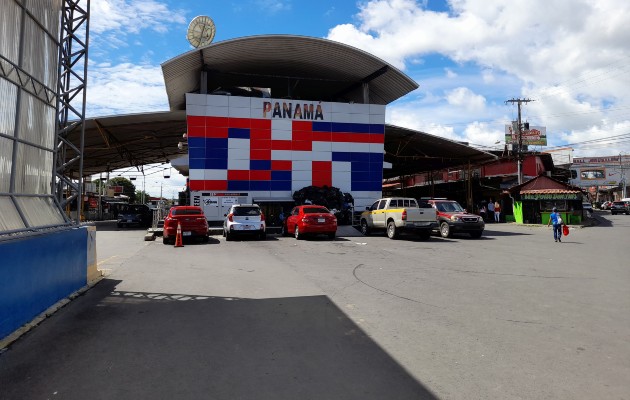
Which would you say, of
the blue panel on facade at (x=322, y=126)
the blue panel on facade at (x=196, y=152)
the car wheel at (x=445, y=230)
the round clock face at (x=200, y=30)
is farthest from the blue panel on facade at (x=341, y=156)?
the round clock face at (x=200, y=30)

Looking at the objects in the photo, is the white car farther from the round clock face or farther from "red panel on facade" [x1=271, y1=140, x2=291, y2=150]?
the round clock face

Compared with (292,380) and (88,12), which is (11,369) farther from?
(88,12)

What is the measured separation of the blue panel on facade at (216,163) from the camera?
2660 centimetres

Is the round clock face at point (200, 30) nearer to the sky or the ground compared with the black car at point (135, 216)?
nearer to the sky

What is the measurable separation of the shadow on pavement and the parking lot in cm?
2

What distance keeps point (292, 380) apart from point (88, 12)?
9.40 metres

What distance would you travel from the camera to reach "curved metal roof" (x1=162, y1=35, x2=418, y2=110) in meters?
26.3

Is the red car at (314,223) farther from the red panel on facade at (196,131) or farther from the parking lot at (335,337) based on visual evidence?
the red panel on facade at (196,131)

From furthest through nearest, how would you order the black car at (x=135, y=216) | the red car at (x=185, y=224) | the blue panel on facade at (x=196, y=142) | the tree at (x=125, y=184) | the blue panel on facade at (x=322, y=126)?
the tree at (x=125, y=184) < the black car at (x=135, y=216) < the blue panel on facade at (x=322, y=126) < the blue panel on facade at (x=196, y=142) < the red car at (x=185, y=224)

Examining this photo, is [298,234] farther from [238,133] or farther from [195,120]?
[195,120]

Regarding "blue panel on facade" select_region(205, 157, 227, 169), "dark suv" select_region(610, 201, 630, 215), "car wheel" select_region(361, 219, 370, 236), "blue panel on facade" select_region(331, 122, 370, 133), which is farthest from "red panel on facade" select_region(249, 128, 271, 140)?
"dark suv" select_region(610, 201, 630, 215)

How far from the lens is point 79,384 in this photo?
3684 mm

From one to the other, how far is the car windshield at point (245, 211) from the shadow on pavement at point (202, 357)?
40.9 ft

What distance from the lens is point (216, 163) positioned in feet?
87.9
